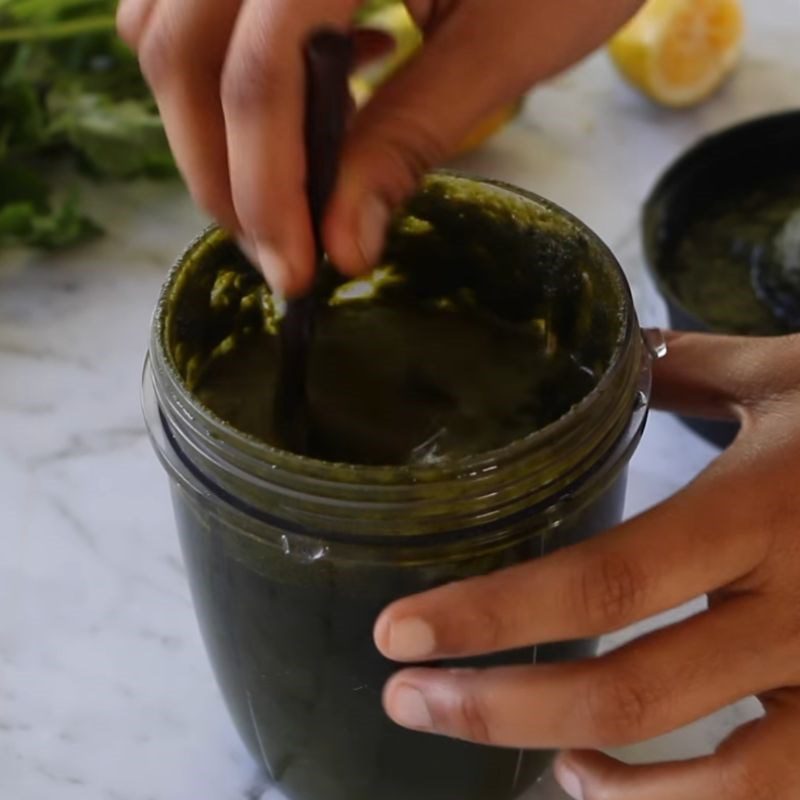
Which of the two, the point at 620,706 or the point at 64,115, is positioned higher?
the point at 620,706

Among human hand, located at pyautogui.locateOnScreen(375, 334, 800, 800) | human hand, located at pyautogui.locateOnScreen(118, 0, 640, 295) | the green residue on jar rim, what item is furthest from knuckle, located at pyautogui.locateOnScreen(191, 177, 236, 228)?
the green residue on jar rim

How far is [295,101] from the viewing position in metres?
0.42

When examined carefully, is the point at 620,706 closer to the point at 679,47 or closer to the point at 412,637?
the point at 412,637

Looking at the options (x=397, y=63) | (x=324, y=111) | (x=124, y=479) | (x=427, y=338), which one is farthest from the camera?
(x=397, y=63)

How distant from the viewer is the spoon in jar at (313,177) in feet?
1.29

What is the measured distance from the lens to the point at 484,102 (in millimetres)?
498

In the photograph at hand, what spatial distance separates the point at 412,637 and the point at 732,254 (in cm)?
45

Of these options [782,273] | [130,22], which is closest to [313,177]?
[130,22]

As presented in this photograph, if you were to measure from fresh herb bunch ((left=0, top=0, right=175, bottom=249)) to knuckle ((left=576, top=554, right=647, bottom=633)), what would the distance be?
1.71ft

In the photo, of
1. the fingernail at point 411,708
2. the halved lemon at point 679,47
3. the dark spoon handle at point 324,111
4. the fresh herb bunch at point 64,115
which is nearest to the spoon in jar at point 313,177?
the dark spoon handle at point 324,111

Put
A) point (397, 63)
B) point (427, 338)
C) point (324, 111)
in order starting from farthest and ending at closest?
point (397, 63)
point (427, 338)
point (324, 111)

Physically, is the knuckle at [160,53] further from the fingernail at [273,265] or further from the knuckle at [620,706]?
the knuckle at [620,706]

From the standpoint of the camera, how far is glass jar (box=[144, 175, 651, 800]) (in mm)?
425

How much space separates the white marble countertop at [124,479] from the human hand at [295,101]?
242 millimetres
